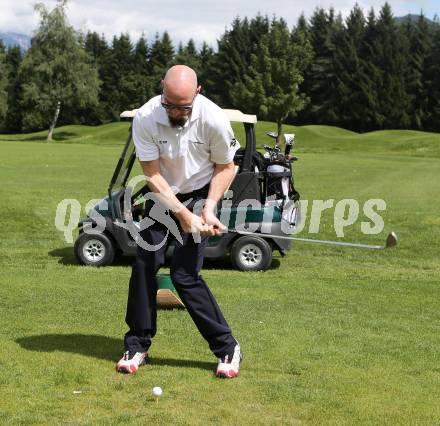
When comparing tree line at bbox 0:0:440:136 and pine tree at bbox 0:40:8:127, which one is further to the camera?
pine tree at bbox 0:40:8:127

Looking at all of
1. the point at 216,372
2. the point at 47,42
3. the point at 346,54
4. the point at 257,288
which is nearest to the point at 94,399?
the point at 216,372

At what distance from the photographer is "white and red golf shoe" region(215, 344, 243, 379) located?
Answer: 4672 millimetres

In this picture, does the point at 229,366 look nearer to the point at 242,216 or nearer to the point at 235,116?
the point at 242,216

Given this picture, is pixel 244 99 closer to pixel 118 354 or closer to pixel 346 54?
pixel 346 54

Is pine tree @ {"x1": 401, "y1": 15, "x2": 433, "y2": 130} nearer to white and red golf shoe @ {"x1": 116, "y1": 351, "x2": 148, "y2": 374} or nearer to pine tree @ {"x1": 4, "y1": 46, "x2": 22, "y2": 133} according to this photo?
pine tree @ {"x1": 4, "y1": 46, "x2": 22, "y2": 133}

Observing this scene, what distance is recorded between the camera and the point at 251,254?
9.80 metres

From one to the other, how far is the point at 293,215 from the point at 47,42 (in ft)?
181

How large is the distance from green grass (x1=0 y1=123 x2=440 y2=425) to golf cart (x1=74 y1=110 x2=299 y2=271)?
31cm

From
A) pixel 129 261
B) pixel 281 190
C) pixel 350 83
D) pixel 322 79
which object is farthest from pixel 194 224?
pixel 322 79

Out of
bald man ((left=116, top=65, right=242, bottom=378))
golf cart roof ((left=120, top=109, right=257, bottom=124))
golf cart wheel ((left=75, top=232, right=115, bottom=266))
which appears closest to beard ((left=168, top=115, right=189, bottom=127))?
bald man ((left=116, top=65, right=242, bottom=378))

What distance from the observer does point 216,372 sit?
186 inches

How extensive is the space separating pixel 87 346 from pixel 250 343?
1212 mm

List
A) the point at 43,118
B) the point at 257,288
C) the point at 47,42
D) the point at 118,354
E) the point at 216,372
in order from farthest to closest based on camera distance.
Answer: the point at 43,118
the point at 47,42
the point at 257,288
the point at 118,354
the point at 216,372

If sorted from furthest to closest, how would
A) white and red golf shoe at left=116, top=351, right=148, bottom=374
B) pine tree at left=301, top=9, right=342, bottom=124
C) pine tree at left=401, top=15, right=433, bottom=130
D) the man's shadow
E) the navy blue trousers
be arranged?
pine tree at left=301, top=9, right=342, bottom=124 < pine tree at left=401, top=15, right=433, bottom=130 < the man's shadow < the navy blue trousers < white and red golf shoe at left=116, top=351, right=148, bottom=374
